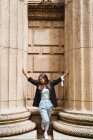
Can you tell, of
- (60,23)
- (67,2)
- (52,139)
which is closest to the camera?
(52,139)

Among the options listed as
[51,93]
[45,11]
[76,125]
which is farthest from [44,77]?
[45,11]

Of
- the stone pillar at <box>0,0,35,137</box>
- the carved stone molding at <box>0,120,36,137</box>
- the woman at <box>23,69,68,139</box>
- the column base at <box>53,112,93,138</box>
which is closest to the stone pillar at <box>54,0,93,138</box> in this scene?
the column base at <box>53,112,93,138</box>

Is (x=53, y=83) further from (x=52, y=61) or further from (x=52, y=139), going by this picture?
(x=52, y=139)

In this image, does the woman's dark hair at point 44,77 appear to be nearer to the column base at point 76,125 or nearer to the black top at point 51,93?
the black top at point 51,93

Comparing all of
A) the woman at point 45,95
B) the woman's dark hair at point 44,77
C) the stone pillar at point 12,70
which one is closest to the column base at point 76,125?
the woman at point 45,95

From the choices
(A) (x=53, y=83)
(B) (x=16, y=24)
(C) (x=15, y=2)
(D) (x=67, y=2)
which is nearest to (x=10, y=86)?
(A) (x=53, y=83)

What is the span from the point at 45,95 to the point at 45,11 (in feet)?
8.97

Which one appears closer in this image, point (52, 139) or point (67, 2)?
point (52, 139)

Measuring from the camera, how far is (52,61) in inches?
353

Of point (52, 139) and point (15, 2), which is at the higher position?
point (15, 2)

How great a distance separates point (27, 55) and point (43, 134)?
8.14ft

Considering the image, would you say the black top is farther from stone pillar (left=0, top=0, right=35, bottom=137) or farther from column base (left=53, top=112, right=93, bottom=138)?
column base (left=53, top=112, right=93, bottom=138)

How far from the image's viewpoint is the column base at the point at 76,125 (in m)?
7.50

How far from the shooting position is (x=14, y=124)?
7.90 meters
